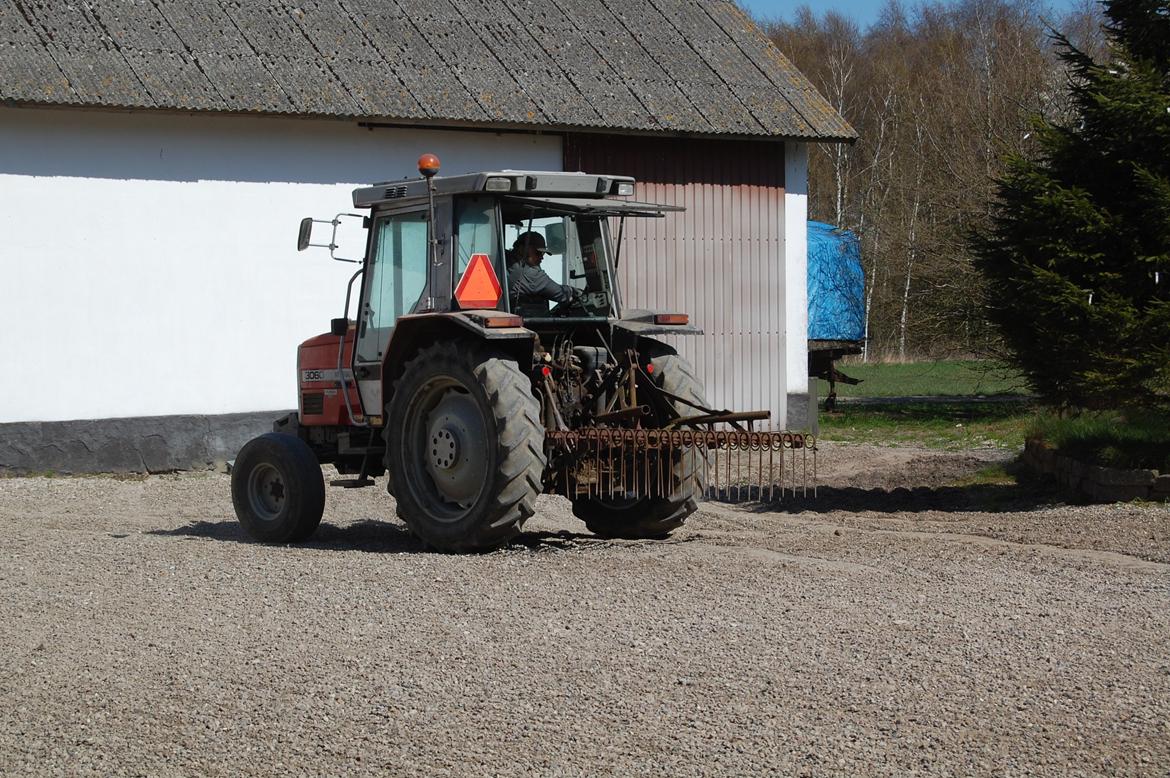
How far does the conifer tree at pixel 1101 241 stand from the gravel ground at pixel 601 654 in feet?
4.88

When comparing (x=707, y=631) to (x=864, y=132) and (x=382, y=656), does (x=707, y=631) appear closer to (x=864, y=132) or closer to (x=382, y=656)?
(x=382, y=656)

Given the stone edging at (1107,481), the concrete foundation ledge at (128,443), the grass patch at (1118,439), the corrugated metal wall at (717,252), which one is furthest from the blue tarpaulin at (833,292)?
the stone edging at (1107,481)

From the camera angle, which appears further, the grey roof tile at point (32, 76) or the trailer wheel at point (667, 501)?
the grey roof tile at point (32, 76)

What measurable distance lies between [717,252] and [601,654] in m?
13.9

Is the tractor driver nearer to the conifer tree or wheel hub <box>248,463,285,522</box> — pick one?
wheel hub <box>248,463,285,522</box>

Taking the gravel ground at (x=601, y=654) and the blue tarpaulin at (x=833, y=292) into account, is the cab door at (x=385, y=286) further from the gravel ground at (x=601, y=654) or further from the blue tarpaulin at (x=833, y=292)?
the blue tarpaulin at (x=833, y=292)

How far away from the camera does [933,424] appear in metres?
22.2

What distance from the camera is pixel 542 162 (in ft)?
63.4

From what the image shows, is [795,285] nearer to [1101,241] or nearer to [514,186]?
[1101,241]

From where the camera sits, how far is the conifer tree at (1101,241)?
1224 cm

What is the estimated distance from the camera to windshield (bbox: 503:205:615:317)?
413 inches

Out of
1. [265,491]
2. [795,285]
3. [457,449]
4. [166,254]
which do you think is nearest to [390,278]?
[457,449]

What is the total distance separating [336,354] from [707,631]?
5269mm

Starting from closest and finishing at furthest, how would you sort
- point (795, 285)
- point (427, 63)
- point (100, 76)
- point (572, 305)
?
point (572, 305), point (100, 76), point (427, 63), point (795, 285)
